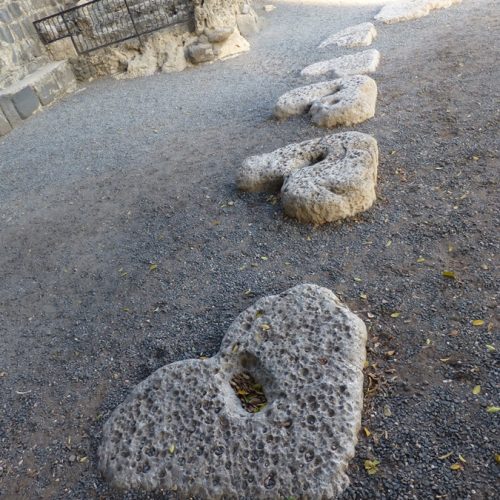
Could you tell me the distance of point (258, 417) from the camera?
2033 mm

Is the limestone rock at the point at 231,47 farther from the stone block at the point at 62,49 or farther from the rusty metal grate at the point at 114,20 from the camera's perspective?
the stone block at the point at 62,49

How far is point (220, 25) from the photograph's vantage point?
8.36 meters

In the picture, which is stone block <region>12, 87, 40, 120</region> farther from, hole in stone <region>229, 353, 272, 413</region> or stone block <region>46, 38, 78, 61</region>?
hole in stone <region>229, 353, 272, 413</region>

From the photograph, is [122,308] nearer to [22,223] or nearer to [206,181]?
[206,181]

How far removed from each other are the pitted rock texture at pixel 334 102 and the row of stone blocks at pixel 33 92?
4.62 meters

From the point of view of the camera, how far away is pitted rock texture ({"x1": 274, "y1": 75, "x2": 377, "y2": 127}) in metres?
4.61

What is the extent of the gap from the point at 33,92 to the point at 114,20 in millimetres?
2318

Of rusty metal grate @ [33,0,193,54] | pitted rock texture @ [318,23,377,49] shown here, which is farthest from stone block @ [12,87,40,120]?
pitted rock texture @ [318,23,377,49]

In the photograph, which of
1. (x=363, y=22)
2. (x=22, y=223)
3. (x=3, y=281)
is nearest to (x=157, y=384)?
(x=3, y=281)

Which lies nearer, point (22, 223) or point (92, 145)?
point (22, 223)

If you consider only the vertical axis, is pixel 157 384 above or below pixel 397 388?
above

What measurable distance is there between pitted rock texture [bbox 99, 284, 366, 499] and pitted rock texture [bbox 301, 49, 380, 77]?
15.0 ft

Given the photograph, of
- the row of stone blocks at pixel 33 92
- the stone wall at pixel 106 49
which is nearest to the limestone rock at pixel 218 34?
the stone wall at pixel 106 49

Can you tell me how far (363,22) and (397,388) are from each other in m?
8.20
